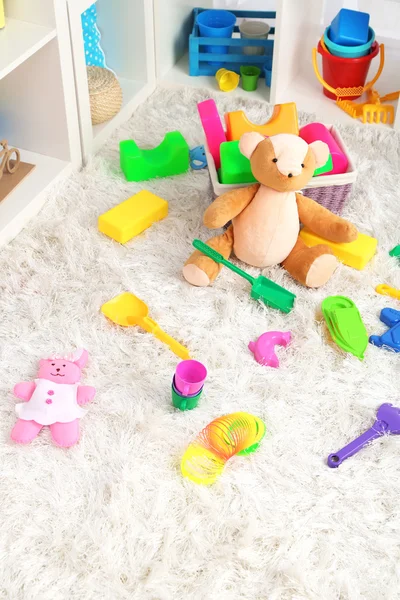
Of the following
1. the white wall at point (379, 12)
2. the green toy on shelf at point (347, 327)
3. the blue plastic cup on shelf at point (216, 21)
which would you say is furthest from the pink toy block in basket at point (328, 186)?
the white wall at point (379, 12)

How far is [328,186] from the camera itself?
4.77ft

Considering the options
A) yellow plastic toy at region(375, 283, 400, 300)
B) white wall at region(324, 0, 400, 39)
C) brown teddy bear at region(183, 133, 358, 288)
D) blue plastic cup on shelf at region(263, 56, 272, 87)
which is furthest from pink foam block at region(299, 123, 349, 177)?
white wall at region(324, 0, 400, 39)

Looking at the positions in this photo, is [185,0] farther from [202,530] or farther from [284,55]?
[202,530]

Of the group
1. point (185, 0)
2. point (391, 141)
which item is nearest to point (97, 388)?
point (391, 141)

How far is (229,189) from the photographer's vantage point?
1424 millimetres

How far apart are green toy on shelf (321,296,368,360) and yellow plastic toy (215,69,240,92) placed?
0.88 metres

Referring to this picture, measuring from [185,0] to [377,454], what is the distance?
4.76ft

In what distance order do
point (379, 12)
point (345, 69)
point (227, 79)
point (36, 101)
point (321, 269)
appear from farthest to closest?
1. point (379, 12)
2. point (227, 79)
3. point (345, 69)
4. point (36, 101)
5. point (321, 269)

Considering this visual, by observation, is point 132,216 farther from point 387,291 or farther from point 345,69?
point 345,69

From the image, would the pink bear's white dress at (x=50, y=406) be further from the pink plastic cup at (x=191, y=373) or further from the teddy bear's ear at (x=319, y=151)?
the teddy bear's ear at (x=319, y=151)

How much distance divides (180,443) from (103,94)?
3.30 ft

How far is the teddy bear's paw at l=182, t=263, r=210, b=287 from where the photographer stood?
137 centimetres

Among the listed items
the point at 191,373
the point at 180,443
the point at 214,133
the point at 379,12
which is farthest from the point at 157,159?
Result: the point at 379,12

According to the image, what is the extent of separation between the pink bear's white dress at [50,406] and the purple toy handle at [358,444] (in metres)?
0.40
